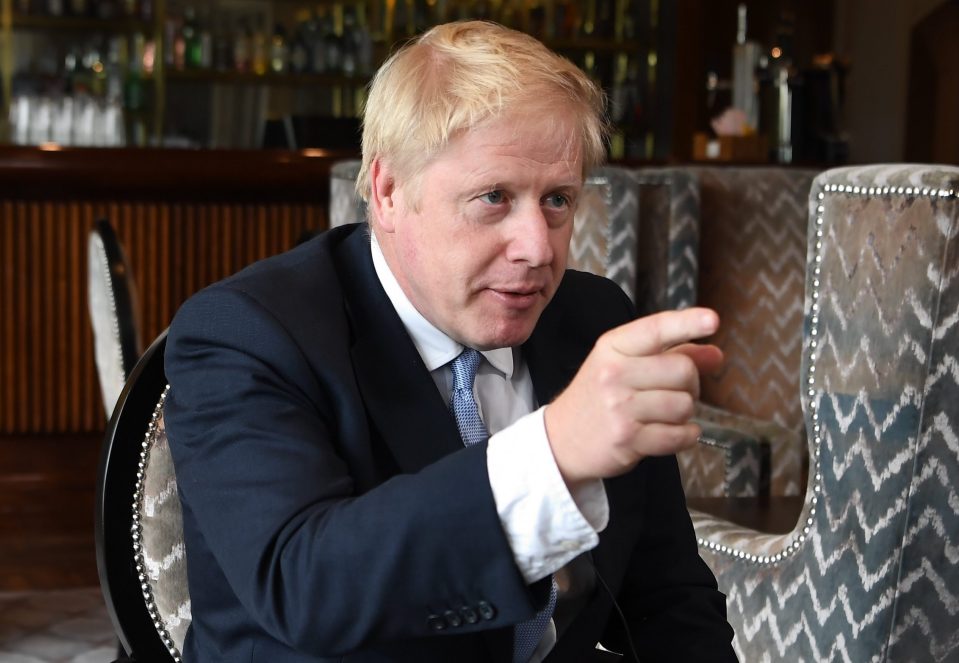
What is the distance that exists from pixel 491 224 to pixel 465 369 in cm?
18

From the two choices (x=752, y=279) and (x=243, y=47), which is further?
(x=243, y=47)

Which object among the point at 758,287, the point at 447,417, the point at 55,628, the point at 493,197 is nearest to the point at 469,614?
the point at 447,417

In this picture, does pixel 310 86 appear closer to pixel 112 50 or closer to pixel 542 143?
pixel 112 50

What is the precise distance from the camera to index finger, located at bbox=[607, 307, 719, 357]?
835 mm

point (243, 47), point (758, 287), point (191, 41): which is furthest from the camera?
point (243, 47)

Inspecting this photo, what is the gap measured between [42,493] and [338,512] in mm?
3553

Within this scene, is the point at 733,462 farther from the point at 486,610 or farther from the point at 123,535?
the point at 486,610

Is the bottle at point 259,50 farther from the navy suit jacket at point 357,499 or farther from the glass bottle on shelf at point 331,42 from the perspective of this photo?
the navy suit jacket at point 357,499

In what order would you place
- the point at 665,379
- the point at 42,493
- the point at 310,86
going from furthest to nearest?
the point at 310,86, the point at 42,493, the point at 665,379

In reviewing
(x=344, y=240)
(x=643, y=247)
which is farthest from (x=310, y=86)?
(x=344, y=240)

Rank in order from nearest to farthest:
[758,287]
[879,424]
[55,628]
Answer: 1. [879,424]
2. [758,287]
3. [55,628]

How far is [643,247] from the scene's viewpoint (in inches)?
128


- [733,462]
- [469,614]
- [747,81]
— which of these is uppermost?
[747,81]

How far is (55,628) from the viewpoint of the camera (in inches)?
139
